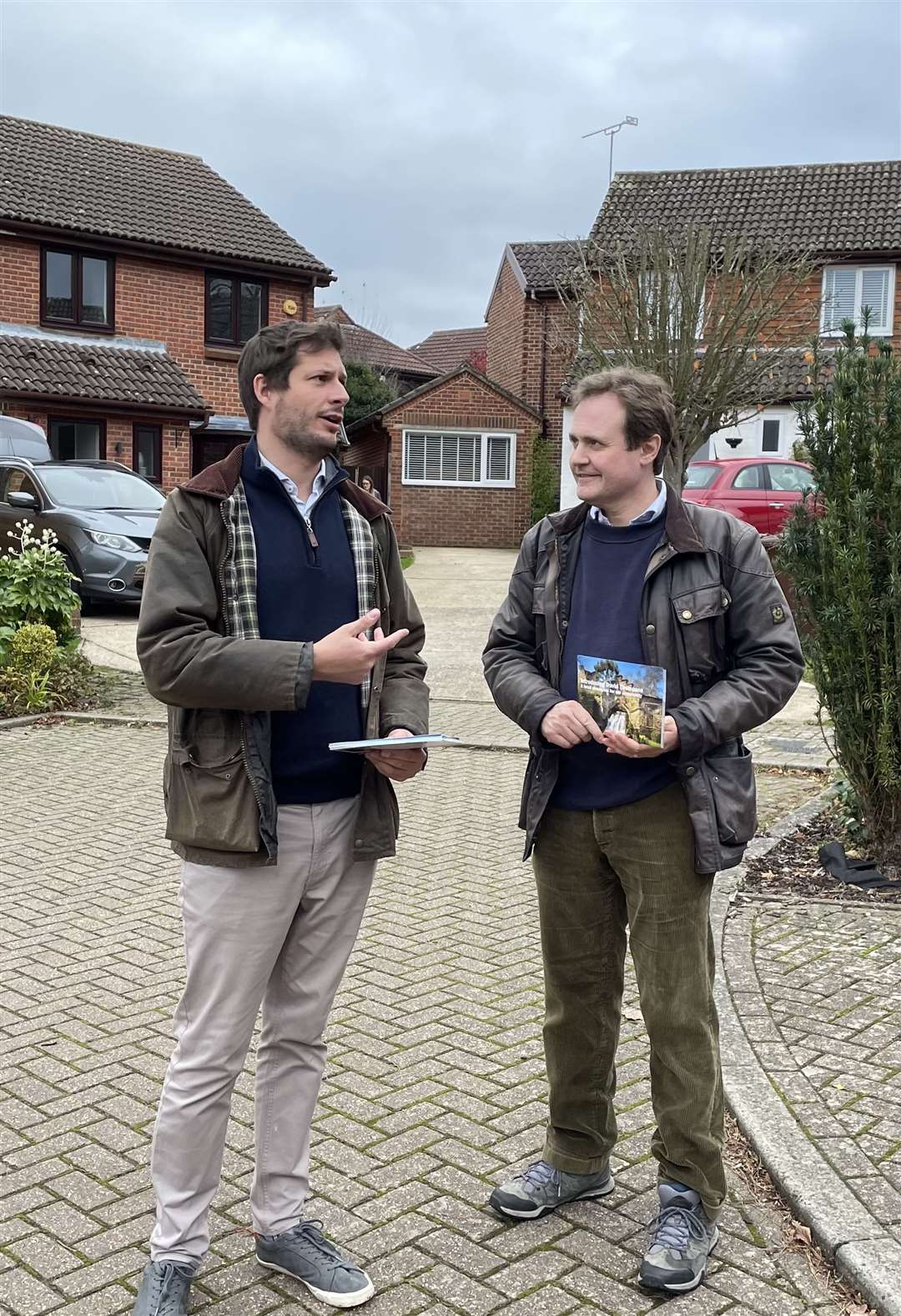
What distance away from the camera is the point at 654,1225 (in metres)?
3.20

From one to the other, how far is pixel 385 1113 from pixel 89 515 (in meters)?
12.4

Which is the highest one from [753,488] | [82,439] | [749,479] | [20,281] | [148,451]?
[20,281]

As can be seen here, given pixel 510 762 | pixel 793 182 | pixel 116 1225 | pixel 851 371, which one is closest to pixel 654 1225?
pixel 116 1225

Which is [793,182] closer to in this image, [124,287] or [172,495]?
[124,287]

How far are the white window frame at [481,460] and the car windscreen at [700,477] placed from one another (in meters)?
12.8

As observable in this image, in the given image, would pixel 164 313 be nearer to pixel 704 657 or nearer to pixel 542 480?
pixel 542 480

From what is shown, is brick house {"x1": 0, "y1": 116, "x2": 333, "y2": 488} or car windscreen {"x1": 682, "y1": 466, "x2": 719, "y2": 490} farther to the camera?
brick house {"x1": 0, "y1": 116, "x2": 333, "y2": 488}

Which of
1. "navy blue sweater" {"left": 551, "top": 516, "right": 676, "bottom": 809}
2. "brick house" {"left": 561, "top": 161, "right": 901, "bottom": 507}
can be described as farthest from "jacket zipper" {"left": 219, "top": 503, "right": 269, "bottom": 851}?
"brick house" {"left": 561, "top": 161, "right": 901, "bottom": 507}

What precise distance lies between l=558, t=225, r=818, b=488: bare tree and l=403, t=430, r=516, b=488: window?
919 centimetres

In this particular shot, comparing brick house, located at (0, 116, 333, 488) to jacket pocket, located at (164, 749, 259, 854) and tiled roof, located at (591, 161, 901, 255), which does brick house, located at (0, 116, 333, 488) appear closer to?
tiled roof, located at (591, 161, 901, 255)

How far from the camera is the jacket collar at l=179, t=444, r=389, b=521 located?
113 inches

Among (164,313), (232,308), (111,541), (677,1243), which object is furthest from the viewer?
(232,308)

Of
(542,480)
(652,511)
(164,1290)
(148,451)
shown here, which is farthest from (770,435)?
(164,1290)

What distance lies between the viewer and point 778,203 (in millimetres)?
29281
